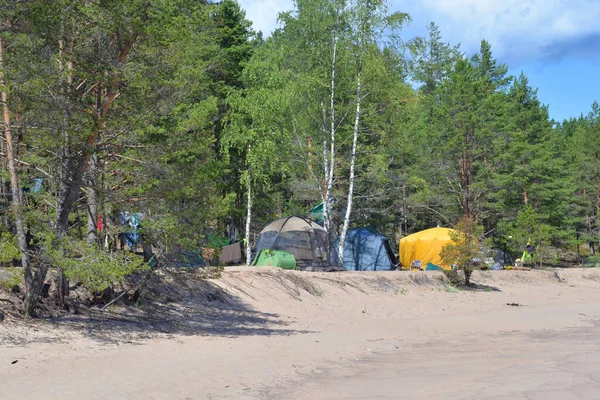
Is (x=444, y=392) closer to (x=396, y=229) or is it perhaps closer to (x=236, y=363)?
(x=236, y=363)

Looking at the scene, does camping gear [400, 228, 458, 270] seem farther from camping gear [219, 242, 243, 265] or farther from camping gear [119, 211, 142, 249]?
camping gear [119, 211, 142, 249]

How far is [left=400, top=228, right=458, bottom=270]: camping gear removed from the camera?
97.1ft

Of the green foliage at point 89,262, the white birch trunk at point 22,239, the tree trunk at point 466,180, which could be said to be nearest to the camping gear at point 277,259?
the white birch trunk at point 22,239

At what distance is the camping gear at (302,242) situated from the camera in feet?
76.0

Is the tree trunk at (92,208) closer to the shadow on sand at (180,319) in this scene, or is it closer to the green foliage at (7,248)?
the shadow on sand at (180,319)

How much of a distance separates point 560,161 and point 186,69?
35.4 metres

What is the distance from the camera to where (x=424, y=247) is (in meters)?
30.1

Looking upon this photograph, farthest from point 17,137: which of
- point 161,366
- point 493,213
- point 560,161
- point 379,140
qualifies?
point 560,161

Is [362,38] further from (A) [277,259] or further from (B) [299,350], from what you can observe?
(B) [299,350]

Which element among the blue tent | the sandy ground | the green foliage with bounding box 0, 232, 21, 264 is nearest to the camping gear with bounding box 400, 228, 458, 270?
the blue tent

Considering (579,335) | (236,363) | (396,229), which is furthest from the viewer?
(396,229)

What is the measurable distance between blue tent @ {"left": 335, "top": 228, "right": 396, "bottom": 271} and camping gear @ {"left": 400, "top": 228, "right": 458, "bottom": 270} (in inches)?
66.8

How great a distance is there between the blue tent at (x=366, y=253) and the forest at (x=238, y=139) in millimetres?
1699

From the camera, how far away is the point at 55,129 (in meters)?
10.5
